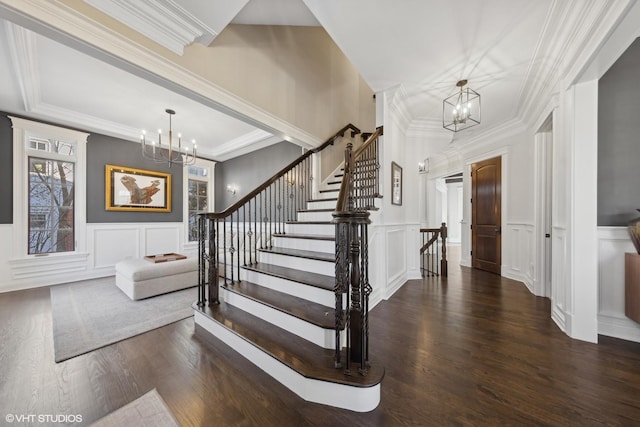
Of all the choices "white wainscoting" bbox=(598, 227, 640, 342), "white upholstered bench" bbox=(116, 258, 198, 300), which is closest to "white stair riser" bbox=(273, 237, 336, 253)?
"white upholstered bench" bbox=(116, 258, 198, 300)

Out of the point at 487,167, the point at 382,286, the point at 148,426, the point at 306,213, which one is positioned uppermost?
the point at 487,167

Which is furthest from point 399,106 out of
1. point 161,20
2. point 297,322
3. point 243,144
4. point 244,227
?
point 243,144

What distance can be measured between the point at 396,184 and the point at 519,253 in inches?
100

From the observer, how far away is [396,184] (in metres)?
3.63

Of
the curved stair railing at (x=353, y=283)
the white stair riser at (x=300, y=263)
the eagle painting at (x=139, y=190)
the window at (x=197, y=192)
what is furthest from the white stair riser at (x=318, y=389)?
the window at (x=197, y=192)

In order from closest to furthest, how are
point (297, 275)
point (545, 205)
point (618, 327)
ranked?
point (618, 327), point (297, 275), point (545, 205)

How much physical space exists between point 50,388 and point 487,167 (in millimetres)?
6423

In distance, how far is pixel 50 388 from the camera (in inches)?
64.1

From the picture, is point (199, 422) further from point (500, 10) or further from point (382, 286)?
point (500, 10)

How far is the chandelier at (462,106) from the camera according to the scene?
286 cm

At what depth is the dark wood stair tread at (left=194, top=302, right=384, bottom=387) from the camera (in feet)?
4.81

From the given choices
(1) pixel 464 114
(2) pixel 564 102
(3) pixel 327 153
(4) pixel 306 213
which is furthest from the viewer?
(3) pixel 327 153

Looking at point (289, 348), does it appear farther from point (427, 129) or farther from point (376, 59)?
point (427, 129)

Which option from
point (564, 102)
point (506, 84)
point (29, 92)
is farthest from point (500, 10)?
point (29, 92)
